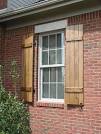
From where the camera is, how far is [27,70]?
10.7 metres

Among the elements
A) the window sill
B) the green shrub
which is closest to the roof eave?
the window sill

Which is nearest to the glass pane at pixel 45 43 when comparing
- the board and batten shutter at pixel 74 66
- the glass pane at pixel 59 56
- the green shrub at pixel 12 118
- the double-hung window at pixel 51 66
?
the double-hung window at pixel 51 66

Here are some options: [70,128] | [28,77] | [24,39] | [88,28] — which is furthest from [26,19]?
[70,128]

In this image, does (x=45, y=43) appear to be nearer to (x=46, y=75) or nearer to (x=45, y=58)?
(x=45, y=58)

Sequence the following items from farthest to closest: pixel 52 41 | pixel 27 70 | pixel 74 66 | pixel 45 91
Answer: pixel 27 70
pixel 45 91
pixel 52 41
pixel 74 66

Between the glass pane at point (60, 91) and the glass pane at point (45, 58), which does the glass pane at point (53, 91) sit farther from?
the glass pane at point (45, 58)

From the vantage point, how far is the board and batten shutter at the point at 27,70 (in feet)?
34.7

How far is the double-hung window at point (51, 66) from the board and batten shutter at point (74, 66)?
1.30ft

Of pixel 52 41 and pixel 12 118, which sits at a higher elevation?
pixel 52 41

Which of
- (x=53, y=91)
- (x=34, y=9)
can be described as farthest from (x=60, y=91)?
(x=34, y=9)

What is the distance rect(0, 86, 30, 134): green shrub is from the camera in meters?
8.39

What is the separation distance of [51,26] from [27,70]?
148 centimetres

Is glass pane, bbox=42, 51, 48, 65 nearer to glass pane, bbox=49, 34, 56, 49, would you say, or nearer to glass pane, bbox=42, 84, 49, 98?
glass pane, bbox=49, 34, 56, 49

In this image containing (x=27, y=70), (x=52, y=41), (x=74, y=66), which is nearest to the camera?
(x=74, y=66)
